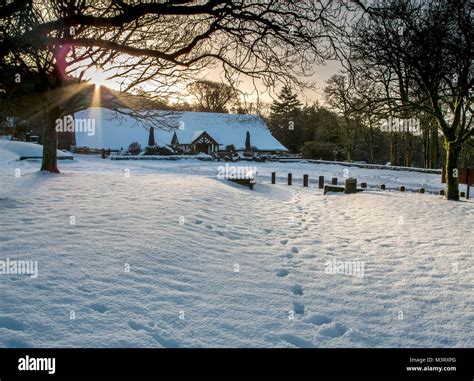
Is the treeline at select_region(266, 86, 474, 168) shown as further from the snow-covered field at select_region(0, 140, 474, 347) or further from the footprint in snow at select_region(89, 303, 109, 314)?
the footprint in snow at select_region(89, 303, 109, 314)

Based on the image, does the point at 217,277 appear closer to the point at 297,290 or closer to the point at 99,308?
the point at 297,290

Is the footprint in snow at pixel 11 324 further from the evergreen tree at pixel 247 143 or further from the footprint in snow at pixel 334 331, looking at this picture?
the evergreen tree at pixel 247 143

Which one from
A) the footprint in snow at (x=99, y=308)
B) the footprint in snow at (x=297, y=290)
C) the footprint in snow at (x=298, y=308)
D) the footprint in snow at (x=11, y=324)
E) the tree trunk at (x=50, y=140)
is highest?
the tree trunk at (x=50, y=140)

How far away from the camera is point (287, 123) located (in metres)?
57.3

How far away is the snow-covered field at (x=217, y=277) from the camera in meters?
3.54

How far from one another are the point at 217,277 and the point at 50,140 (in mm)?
12327

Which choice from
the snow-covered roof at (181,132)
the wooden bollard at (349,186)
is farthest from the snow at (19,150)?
the wooden bollard at (349,186)

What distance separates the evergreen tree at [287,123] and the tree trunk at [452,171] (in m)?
40.4

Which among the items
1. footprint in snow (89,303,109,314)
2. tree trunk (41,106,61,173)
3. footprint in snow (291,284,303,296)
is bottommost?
footprint in snow (291,284,303,296)

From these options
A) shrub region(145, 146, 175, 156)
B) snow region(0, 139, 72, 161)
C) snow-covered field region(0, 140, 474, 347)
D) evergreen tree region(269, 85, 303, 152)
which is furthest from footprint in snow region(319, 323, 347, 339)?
evergreen tree region(269, 85, 303, 152)

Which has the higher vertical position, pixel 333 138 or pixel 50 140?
pixel 333 138

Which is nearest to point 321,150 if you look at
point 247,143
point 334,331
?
point 247,143

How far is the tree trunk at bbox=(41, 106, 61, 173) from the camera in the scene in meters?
14.2

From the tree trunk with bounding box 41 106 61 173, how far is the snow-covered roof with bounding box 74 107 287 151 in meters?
28.0
